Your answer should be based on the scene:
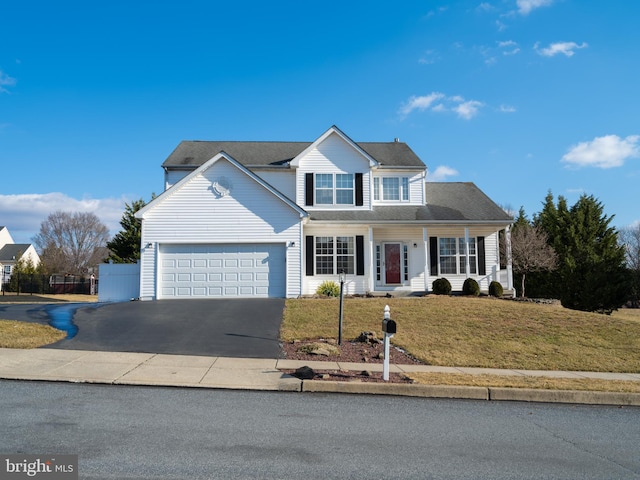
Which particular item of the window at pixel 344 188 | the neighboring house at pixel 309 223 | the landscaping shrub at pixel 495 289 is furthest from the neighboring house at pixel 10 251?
the landscaping shrub at pixel 495 289

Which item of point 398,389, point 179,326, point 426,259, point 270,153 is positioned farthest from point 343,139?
point 398,389

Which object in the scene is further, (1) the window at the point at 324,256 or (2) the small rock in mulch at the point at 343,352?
(1) the window at the point at 324,256

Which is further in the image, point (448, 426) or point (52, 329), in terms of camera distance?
point (52, 329)

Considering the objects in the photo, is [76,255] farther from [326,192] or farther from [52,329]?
[52,329]

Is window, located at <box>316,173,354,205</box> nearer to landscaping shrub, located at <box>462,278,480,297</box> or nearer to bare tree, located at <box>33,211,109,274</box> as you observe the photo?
landscaping shrub, located at <box>462,278,480,297</box>

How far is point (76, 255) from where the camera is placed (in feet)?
189

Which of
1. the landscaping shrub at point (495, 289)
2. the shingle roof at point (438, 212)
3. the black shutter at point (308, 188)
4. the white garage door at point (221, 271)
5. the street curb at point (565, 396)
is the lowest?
the street curb at point (565, 396)

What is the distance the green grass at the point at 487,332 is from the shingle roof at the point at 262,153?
8.42 meters

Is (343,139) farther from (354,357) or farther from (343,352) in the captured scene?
(354,357)

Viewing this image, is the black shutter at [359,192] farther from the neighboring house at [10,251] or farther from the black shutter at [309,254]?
the neighboring house at [10,251]

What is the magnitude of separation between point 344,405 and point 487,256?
55.5 feet

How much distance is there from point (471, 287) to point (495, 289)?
1236 mm

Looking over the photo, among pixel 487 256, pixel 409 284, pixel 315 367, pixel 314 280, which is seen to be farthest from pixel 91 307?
pixel 487 256

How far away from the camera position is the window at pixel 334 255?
20875 mm
